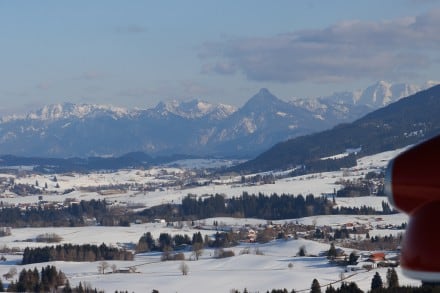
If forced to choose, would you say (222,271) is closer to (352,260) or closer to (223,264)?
(223,264)

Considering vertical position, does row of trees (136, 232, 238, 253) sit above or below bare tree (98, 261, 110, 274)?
above

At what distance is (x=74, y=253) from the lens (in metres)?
72.2

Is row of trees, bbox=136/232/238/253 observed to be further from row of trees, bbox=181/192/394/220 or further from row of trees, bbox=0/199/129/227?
row of trees, bbox=181/192/394/220

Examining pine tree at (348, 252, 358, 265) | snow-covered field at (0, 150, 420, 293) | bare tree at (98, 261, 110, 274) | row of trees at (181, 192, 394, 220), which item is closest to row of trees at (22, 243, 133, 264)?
snow-covered field at (0, 150, 420, 293)

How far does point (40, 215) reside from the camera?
120m

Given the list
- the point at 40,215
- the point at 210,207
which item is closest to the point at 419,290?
the point at 210,207

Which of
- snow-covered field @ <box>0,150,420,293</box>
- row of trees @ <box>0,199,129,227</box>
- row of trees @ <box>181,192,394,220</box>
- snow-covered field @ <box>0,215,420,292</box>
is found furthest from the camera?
row of trees @ <box>0,199,129,227</box>

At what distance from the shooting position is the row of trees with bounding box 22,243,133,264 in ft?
229

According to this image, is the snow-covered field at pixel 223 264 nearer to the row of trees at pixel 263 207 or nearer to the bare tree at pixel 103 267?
the bare tree at pixel 103 267

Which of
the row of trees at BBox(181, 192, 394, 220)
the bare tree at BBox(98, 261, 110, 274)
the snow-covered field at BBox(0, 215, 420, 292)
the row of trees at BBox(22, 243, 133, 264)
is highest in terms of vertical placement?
the row of trees at BBox(181, 192, 394, 220)

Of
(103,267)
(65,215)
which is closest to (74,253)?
(103,267)

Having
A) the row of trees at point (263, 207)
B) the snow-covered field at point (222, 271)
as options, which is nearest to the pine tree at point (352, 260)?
the snow-covered field at point (222, 271)

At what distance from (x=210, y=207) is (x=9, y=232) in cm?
2845

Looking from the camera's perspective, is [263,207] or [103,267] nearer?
[103,267]
